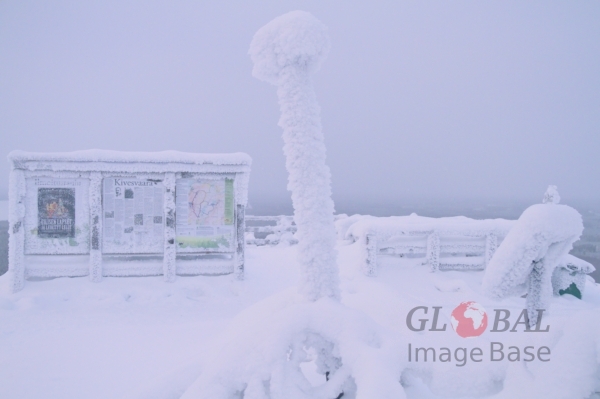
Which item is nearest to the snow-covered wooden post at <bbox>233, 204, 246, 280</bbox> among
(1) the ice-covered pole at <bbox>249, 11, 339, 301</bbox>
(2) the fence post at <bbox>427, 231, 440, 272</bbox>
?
(2) the fence post at <bbox>427, 231, 440, 272</bbox>

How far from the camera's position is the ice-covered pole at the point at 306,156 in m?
2.22

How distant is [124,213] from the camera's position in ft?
23.2

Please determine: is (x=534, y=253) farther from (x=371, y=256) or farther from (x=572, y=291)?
(x=572, y=291)

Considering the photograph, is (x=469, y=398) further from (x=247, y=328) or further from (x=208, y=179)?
(x=208, y=179)

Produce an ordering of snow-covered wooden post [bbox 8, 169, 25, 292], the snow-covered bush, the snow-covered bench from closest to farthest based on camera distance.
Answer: the snow-covered bush → snow-covered wooden post [bbox 8, 169, 25, 292] → the snow-covered bench

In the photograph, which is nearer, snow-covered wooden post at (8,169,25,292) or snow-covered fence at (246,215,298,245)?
snow-covered wooden post at (8,169,25,292)

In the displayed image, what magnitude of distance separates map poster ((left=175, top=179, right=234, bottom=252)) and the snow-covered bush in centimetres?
575

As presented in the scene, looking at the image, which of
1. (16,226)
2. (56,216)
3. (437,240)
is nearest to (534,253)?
(437,240)

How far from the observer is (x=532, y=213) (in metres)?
2.23

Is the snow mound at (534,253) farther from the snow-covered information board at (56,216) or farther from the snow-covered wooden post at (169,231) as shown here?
the snow-covered information board at (56,216)

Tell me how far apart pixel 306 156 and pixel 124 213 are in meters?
5.99

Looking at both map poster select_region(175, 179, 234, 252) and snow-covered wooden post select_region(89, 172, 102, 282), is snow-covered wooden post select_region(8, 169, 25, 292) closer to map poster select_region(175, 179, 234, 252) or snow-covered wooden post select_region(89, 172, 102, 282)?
snow-covered wooden post select_region(89, 172, 102, 282)

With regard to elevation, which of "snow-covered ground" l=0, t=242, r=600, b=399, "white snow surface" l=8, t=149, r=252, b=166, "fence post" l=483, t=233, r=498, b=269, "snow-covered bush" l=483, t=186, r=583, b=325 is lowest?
"snow-covered ground" l=0, t=242, r=600, b=399

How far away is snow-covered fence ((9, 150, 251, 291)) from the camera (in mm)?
6703
